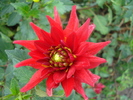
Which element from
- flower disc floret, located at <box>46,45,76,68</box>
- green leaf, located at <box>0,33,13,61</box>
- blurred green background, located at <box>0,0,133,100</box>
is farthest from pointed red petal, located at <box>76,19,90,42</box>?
green leaf, located at <box>0,33,13,61</box>

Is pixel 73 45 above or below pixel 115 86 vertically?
above

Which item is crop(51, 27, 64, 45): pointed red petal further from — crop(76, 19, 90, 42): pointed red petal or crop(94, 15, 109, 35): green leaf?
crop(94, 15, 109, 35): green leaf

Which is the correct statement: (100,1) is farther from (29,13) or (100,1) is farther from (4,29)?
(4,29)

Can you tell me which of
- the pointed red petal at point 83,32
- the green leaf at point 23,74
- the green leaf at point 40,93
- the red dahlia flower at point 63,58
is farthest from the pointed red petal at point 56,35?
the green leaf at point 40,93

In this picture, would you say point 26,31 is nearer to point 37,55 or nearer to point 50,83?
point 37,55

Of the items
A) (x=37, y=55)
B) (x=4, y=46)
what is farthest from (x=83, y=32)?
(x=4, y=46)

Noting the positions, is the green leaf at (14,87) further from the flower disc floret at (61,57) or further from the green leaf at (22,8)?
Result: the green leaf at (22,8)

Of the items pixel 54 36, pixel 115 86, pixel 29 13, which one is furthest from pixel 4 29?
pixel 115 86
